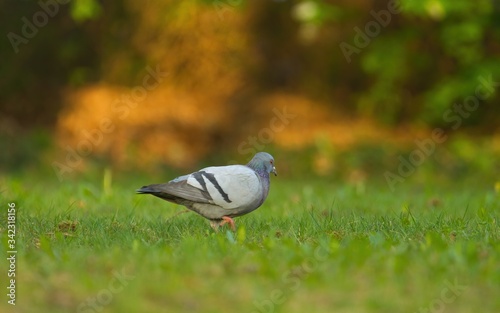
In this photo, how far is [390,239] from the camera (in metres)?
6.94

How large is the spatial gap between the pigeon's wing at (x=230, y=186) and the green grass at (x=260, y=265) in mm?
287

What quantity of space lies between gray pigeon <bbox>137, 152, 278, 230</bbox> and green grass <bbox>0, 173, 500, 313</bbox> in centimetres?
22

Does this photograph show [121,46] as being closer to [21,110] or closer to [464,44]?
[21,110]

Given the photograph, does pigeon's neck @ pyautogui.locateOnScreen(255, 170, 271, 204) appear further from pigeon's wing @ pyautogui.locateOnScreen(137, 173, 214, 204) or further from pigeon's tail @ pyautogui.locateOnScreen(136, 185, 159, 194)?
pigeon's tail @ pyautogui.locateOnScreen(136, 185, 159, 194)

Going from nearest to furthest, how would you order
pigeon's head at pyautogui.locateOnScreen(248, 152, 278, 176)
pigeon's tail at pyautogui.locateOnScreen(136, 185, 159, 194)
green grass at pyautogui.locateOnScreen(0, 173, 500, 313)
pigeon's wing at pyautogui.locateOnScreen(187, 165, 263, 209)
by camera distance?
green grass at pyautogui.locateOnScreen(0, 173, 500, 313) → pigeon's wing at pyautogui.locateOnScreen(187, 165, 263, 209) → pigeon's tail at pyautogui.locateOnScreen(136, 185, 159, 194) → pigeon's head at pyautogui.locateOnScreen(248, 152, 278, 176)

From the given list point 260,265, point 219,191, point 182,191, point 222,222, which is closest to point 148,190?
point 182,191

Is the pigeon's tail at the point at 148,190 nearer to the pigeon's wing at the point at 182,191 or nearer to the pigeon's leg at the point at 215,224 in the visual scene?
the pigeon's wing at the point at 182,191

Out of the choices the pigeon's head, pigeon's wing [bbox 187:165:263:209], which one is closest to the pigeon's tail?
pigeon's wing [bbox 187:165:263:209]

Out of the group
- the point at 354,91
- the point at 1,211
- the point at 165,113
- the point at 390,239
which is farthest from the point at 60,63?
the point at 390,239

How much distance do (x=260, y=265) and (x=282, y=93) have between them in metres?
13.1

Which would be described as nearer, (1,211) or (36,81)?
(1,211)

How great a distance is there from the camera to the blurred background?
16844 millimetres

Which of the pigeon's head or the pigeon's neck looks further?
the pigeon's head

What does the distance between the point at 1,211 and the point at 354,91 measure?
11.6 m
